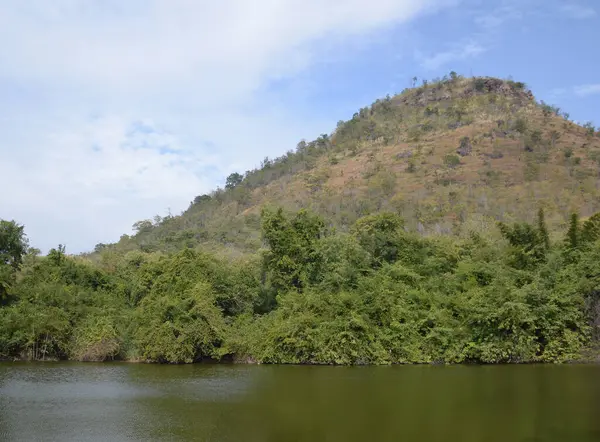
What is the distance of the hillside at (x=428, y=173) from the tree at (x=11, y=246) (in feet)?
81.0

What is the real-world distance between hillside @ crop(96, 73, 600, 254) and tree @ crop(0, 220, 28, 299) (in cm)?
2468

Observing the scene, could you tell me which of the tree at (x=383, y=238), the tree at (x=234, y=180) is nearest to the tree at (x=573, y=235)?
the tree at (x=383, y=238)

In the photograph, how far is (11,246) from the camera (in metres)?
37.2

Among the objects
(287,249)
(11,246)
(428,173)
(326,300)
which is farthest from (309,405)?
(428,173)

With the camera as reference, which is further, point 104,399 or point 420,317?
point 420,317

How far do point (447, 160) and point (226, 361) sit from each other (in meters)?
65.0

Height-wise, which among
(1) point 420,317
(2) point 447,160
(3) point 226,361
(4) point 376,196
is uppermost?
(2) point 447,160

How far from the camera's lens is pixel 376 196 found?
81812 mm

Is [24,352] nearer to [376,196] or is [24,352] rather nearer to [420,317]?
[420,317]

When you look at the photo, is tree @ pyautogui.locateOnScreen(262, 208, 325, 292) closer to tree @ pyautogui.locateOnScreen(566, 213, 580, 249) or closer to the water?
the water

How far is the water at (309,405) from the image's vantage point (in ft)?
46.1

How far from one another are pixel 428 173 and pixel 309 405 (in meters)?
73.0

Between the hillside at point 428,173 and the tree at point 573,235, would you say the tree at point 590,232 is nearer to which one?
the tree at point 573,235

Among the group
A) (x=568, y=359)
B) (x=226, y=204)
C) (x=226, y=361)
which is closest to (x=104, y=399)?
(x=226, y=361)
